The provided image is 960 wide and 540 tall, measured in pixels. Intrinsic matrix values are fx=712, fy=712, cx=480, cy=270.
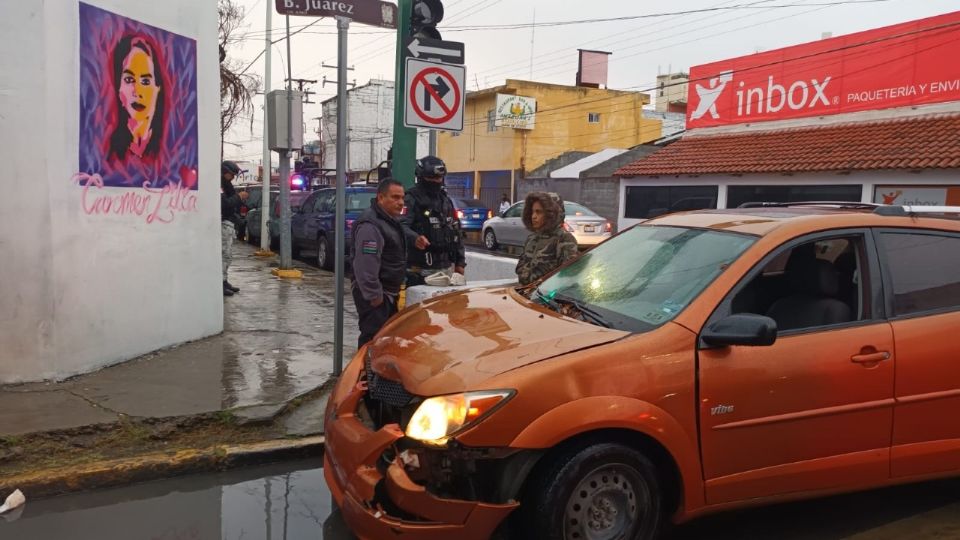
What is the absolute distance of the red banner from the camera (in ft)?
52.4

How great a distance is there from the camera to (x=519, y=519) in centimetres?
283

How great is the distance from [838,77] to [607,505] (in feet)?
60.2

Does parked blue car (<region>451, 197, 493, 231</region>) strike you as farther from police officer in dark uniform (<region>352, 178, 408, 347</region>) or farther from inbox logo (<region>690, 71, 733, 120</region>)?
police officer in dark uniform (<region>352, 178, 408, 347</region>)

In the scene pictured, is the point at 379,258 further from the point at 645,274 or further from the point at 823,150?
the point at 823,150

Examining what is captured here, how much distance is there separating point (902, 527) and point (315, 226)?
11.2 m

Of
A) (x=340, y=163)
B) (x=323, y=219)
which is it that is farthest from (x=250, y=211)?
(x=340, y=163)

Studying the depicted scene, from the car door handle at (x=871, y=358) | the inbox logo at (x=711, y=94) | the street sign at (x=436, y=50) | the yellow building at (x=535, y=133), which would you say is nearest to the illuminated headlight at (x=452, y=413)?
the car door handle at (x=871, y=358)

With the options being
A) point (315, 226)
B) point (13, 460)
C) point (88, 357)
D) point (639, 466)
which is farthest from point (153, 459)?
point (315, 226)

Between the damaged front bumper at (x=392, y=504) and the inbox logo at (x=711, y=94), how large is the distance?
67.2ft

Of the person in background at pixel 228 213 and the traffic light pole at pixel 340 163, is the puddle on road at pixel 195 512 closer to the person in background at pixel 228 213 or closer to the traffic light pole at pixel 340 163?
the traffic light pole at pixel 340 163

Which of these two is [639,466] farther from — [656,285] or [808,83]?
[808,83]

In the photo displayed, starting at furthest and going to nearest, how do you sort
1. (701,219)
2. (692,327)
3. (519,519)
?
(701,219)
(692,327)
(519,519)

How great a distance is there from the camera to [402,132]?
6.76 meters

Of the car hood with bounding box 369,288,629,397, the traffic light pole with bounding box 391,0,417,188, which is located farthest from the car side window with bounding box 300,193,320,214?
the car hood with bounding box 369,288,629,397
